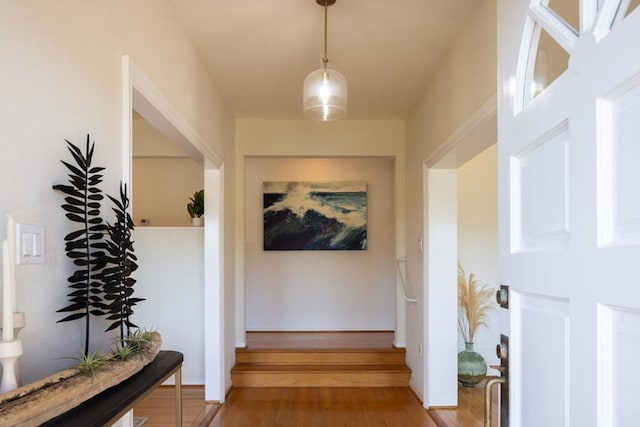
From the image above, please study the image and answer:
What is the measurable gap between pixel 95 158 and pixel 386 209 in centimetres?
493

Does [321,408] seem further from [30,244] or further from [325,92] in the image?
[30,244]

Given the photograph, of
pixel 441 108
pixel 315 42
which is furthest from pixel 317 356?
pixel 315 42

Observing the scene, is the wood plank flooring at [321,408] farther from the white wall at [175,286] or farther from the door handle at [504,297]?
the door handle at [504,297]

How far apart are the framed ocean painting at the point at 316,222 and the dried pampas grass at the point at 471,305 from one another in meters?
1.80

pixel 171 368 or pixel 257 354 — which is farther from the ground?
pixel 171 368

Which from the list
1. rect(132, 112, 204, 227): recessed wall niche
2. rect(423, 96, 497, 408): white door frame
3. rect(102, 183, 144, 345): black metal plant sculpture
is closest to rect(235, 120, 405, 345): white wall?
rect(132, 112, 204, 227): recessed wall niche

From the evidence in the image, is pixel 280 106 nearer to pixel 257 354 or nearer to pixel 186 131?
pixel 186 131

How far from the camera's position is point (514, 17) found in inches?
50.0

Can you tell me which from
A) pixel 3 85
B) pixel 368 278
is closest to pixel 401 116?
pixel 368 278

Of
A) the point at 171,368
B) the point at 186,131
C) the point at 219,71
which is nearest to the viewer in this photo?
the point at 171,368

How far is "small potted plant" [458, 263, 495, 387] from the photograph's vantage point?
438cm

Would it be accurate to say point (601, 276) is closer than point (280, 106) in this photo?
Yes

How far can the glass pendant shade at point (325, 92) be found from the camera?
2.47 metres

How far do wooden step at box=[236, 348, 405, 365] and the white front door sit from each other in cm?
363
